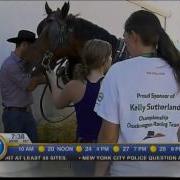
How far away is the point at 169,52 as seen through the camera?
1849 mm

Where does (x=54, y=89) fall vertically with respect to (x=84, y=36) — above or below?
below

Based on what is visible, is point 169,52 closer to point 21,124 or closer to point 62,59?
point 62,59

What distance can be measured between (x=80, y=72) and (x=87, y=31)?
9.4 inches

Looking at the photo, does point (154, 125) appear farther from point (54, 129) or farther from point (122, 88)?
point (54, 129)

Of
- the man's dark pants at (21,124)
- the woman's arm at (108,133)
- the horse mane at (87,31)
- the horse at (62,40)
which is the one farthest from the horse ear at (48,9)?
the woman's arm at (108,133)

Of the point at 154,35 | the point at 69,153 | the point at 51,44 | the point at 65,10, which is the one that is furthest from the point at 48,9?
the point at 69,153

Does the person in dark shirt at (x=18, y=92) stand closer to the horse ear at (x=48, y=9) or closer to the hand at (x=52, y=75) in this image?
the hand at (x=52, y=75)

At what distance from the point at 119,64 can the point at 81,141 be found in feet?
1.62

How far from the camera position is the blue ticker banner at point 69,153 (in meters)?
1.96

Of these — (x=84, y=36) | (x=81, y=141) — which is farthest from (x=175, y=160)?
(x=84, y=36)

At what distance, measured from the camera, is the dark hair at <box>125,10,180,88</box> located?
5.97 ft

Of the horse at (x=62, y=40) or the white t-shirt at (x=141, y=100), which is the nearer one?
the white t-shirt at (x=141, y=100)

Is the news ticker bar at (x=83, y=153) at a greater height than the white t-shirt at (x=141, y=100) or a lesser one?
lesser

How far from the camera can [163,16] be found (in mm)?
1960
